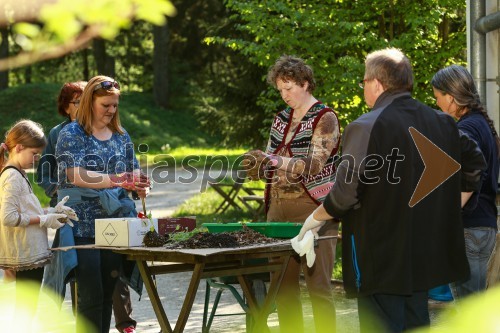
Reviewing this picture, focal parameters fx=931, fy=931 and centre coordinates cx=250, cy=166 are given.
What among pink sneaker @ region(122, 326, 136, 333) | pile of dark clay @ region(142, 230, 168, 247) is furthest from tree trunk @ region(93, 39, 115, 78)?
pile of dark clay @ region(142, 230, 168, 247)

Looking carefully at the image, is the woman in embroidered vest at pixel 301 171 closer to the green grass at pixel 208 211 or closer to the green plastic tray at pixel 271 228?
the green plastic tray at pixel 271 228

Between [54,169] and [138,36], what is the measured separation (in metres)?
43.6

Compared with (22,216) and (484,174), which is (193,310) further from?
(484,174)

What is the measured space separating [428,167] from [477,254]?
140 centimetres

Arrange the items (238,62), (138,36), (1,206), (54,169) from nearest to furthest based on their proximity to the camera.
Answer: (1,206) → (54,169) → (238,62) → (138,36)

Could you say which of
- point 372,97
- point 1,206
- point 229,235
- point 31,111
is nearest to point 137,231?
point 229,235

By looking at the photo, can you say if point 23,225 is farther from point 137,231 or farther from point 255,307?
point 255,307

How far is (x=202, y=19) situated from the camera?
148 ft

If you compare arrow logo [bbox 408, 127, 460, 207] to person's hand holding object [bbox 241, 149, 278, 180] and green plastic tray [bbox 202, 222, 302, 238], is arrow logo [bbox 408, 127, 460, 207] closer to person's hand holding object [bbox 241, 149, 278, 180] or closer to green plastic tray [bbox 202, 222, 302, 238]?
green plastic tray [bbox 202, 222, 302, 238]

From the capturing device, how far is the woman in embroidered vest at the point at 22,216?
6.00 meters

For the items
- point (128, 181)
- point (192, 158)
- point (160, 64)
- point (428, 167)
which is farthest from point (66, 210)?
point (160, 64)

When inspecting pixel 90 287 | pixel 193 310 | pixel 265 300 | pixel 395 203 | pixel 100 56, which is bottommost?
pixel 193 310

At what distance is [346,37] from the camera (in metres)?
12.5

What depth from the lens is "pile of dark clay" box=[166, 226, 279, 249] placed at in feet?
18.1
